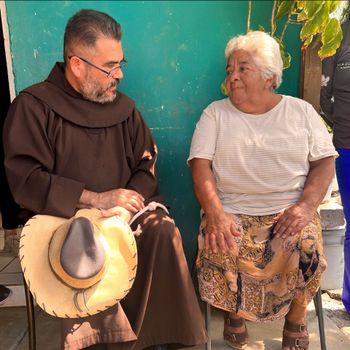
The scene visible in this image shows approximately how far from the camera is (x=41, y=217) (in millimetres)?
2145

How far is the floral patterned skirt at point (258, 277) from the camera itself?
7.83ft

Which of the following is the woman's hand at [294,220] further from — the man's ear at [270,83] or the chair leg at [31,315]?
the chair leg at [31,315]

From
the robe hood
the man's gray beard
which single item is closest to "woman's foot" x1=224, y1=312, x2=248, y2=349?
the robe hood

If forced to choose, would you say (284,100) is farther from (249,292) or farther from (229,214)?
(249,292)

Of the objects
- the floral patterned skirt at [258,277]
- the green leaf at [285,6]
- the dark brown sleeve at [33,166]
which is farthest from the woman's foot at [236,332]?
the green leaf at [285,6]

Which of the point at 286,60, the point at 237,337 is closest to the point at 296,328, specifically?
the point at 237,337

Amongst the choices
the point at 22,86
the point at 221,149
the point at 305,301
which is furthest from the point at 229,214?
the point at 22,86

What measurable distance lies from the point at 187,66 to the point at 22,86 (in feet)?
3.92

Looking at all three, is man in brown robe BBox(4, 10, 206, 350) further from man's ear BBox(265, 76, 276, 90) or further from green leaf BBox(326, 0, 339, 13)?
green leaf BBox(326, 0, 339, 13)

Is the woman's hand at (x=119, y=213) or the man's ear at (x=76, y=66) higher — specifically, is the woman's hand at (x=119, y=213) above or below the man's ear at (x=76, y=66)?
below

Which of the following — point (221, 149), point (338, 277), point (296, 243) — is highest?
point (221, 149)

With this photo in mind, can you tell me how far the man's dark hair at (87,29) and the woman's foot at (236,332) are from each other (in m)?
1.78

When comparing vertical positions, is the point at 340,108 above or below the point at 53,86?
below

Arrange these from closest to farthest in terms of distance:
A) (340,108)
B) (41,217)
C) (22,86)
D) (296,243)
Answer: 1. (41,217)
2. (296,243)
3. (340,108)
4. (22,86)
